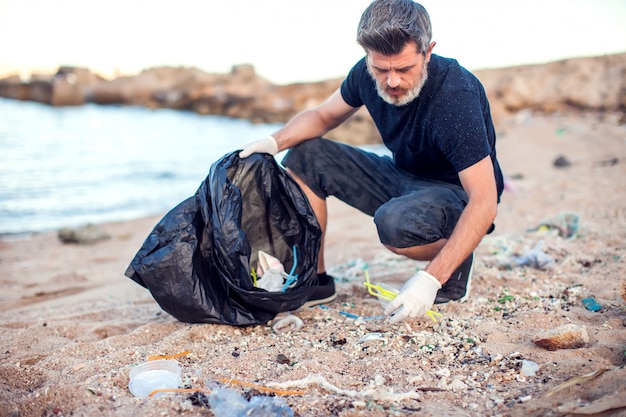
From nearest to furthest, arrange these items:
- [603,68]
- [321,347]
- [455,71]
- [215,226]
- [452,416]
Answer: [452,416], [321,347], [215,226], [455,71], [603,68]

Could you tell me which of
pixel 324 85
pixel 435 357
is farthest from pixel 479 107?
pixel 324 85

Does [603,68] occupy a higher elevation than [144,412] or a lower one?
higher

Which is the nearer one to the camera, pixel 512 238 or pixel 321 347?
pixel 321 347

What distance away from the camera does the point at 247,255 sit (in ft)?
7.95

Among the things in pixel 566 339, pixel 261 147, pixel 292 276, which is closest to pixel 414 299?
pixel 566 339

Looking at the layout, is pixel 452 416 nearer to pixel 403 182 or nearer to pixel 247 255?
pixel 247 255

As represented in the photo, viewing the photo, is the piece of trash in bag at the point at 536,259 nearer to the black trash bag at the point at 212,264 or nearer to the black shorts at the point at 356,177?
the black shorts at the point at 356,177

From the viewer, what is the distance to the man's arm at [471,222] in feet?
7.79

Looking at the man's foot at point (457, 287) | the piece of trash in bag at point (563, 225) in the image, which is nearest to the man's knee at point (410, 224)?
the man's foot at point (457, 287)

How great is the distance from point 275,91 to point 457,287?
24.5m

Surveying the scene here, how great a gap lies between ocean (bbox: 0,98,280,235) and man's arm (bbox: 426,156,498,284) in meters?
4.96

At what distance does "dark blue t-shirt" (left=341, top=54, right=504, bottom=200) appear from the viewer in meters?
2.44

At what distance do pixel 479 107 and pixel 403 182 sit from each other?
2.03 feet

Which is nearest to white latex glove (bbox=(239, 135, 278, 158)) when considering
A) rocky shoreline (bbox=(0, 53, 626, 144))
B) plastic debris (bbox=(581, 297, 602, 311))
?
plastic debris (bbox=(581, 297, 602, 311))
